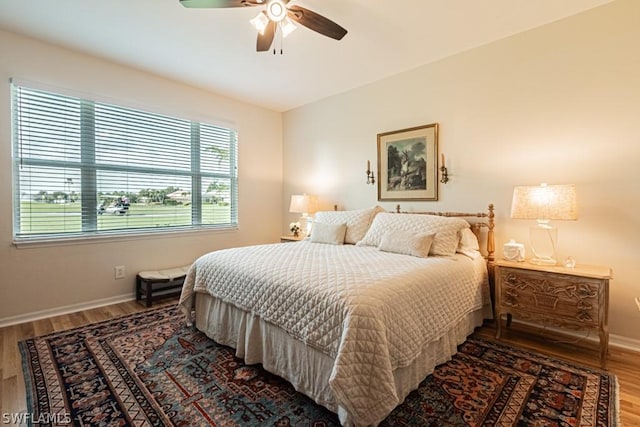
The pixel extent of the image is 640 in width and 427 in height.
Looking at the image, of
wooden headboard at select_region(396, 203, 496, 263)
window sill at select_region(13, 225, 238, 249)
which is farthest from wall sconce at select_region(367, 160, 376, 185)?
window sill at select_region(13, 225, 238, 249)

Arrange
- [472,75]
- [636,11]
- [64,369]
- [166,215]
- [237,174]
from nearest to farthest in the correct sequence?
[64,369]
[636,11]
[472,75]
[166,215]
[237,174]

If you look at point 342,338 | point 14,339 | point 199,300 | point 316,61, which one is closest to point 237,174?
point 316,61

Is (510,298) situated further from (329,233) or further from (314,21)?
(314,21)

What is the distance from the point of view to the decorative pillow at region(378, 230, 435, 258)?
2.52 metres

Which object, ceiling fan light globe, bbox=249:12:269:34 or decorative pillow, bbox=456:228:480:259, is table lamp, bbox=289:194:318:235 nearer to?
decorative pillow, bbox=456:228:480:259

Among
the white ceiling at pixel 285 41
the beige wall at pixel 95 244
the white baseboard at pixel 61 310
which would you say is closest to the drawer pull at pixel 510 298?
the white ceiling at pixel 285 41

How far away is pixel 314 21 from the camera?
6.84ft

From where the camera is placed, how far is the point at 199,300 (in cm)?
262

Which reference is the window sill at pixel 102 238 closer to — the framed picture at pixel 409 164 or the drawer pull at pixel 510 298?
the framed picture at pixel 409 164

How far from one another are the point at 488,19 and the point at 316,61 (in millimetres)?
1616

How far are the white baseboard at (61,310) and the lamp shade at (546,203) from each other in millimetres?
4059

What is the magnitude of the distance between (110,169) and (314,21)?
273cm

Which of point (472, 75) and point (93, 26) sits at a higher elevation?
point (93, 26)

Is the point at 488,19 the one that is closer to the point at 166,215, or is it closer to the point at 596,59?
the point at 596,59
